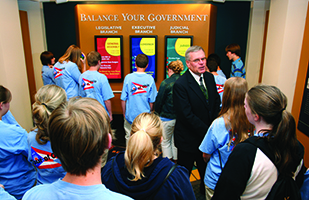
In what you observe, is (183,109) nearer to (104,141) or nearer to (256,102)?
(256,102)

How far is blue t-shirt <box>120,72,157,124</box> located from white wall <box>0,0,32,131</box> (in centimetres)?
215

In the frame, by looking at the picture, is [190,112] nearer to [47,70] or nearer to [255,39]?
[47,70]

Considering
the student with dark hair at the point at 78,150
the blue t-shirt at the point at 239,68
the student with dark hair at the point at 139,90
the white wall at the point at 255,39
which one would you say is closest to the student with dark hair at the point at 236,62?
the blue t-shirt at the point at 239,68

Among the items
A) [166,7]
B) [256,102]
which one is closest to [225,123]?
[256,102]

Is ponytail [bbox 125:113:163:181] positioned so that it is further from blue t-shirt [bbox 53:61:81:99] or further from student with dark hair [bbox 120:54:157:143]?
blue t-shirt [bbox 53:61:81:99]

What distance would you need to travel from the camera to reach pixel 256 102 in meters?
1.15

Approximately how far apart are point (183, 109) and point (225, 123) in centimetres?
60

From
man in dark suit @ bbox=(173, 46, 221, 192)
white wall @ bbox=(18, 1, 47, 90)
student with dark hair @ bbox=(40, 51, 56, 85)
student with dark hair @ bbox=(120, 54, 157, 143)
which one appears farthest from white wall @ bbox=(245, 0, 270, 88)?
white wall @ bbox=(18, 1, 47, 90)

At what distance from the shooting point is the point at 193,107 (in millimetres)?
2195

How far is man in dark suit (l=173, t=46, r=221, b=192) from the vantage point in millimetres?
2154

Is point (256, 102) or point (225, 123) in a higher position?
point (256, 102)

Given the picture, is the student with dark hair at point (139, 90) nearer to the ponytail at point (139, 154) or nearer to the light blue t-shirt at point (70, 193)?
the ponytail at point (139, 154)

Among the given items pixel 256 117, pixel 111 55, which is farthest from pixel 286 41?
pixel 111 55

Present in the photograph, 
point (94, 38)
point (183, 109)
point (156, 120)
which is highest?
point (94, 38)
